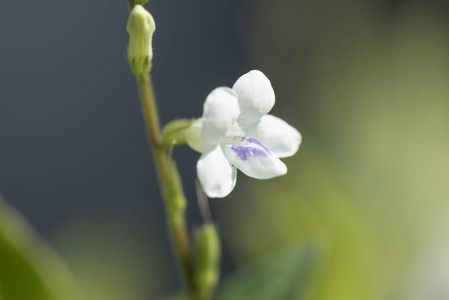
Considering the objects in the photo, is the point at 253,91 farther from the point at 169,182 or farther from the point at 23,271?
the point at 23,271

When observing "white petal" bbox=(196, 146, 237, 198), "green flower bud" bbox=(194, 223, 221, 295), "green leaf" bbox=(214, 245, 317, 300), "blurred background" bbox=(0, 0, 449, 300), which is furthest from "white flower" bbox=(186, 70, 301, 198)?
"blurred background" bbox=(0, 0, 449, 300)

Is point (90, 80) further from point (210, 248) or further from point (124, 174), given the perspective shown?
point (210, 248)

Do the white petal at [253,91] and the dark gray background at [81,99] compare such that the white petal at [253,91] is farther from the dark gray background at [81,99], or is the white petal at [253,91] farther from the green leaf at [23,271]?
the dark gray background at [81,99]

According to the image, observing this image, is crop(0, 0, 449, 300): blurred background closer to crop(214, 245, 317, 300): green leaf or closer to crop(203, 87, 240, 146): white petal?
crop(214, 245, 317, 300): green leaf

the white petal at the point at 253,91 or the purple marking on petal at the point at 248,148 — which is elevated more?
the white petal at the point at 253,91

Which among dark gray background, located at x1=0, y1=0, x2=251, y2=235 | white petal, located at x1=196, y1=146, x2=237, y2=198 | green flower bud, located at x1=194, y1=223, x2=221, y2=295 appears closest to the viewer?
white petal, located at x1=196, y1=146, x2=237, y2=198

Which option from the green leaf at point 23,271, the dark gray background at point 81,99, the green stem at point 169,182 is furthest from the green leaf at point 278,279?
the dark gray background at point 81,99
